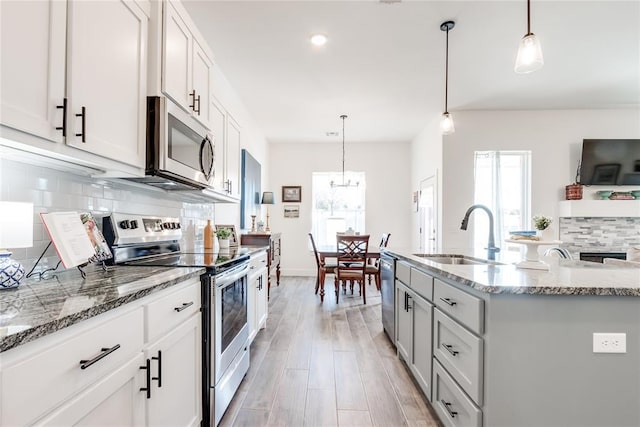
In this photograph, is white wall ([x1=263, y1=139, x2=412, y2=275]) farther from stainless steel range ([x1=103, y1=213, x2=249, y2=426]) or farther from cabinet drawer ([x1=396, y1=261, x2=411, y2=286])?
stainless steel range ([x1=103, y1=213, x2=249, y2=426])

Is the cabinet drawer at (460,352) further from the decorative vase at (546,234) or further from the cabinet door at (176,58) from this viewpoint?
the cabinet door at (176,58)

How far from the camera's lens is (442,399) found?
164cm

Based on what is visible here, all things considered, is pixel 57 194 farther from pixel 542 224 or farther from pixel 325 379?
pixel 542 224

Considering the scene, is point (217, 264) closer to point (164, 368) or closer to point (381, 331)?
point (164, 368)

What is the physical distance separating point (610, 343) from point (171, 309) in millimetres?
1732

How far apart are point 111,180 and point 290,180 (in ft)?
16.1

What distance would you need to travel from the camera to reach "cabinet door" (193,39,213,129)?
6.84 feet

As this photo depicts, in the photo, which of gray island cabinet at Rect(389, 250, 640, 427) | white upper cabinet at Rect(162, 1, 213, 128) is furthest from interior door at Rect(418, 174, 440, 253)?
white upper cabinet at Rect(162, 1, 213, 128)

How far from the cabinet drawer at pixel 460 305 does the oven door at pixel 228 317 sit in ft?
3.96

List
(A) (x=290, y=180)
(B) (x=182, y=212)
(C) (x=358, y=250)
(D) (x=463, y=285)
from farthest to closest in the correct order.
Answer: (A) (x=290, y=180) < (C) (x=358, y=250) < (B) (x=182, y=212) < (D) (x=463, y=285)

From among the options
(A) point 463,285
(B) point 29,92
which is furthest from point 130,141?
(A) point 463,285

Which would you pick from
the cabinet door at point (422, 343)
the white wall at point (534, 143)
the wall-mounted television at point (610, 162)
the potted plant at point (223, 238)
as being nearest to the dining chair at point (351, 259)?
the white wall at point (534, 143)

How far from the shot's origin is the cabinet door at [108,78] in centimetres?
112

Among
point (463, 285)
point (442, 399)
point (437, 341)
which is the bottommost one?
point (442, 399)
